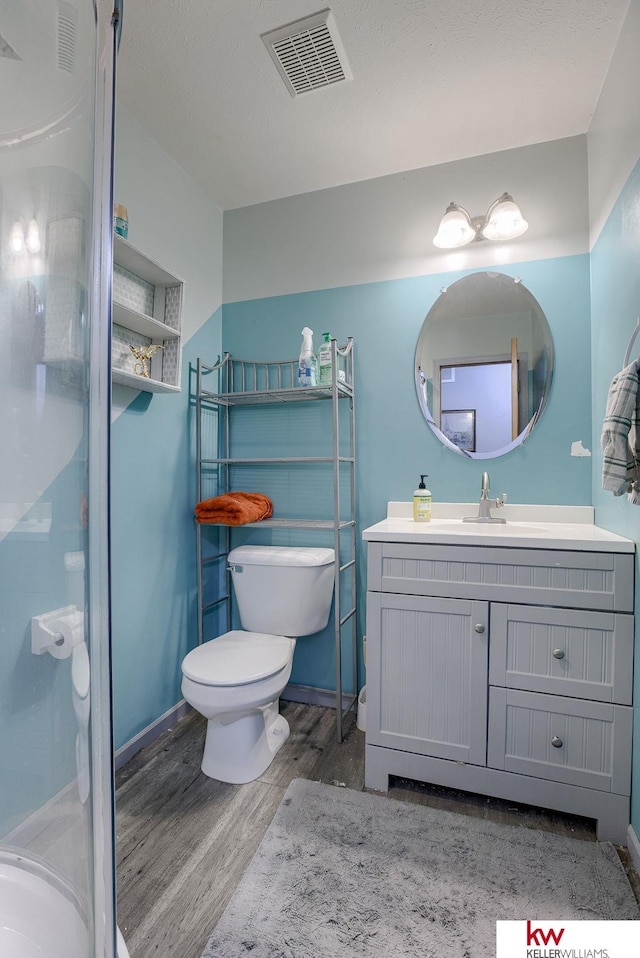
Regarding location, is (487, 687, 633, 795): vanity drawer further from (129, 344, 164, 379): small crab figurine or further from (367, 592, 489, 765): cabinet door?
(129, 344, 164, 379): small crab figurine

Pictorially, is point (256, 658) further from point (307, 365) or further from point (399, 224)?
point (399, 224)

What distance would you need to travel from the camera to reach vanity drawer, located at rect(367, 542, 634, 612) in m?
1.39

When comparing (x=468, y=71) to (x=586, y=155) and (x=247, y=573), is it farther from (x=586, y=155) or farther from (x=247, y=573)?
(x=247, y=573)

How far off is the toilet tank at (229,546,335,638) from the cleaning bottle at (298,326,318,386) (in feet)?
2.48

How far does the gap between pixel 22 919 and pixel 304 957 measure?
63 centimetres

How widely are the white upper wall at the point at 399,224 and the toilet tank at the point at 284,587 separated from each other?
1310mm

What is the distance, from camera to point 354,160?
2043 mm

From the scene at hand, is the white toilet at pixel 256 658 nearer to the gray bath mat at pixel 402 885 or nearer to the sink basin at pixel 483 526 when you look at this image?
the gray bath mat at pixel 402 885

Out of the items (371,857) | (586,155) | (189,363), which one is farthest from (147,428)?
(586,155)

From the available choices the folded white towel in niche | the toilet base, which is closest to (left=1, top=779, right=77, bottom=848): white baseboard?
the toilet base

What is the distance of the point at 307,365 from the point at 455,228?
0.83 metres

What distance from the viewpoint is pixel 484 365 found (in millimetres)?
2014

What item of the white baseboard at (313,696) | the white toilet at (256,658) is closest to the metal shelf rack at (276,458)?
the white baseboard at (313,696)

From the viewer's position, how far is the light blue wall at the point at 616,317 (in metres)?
1.33
